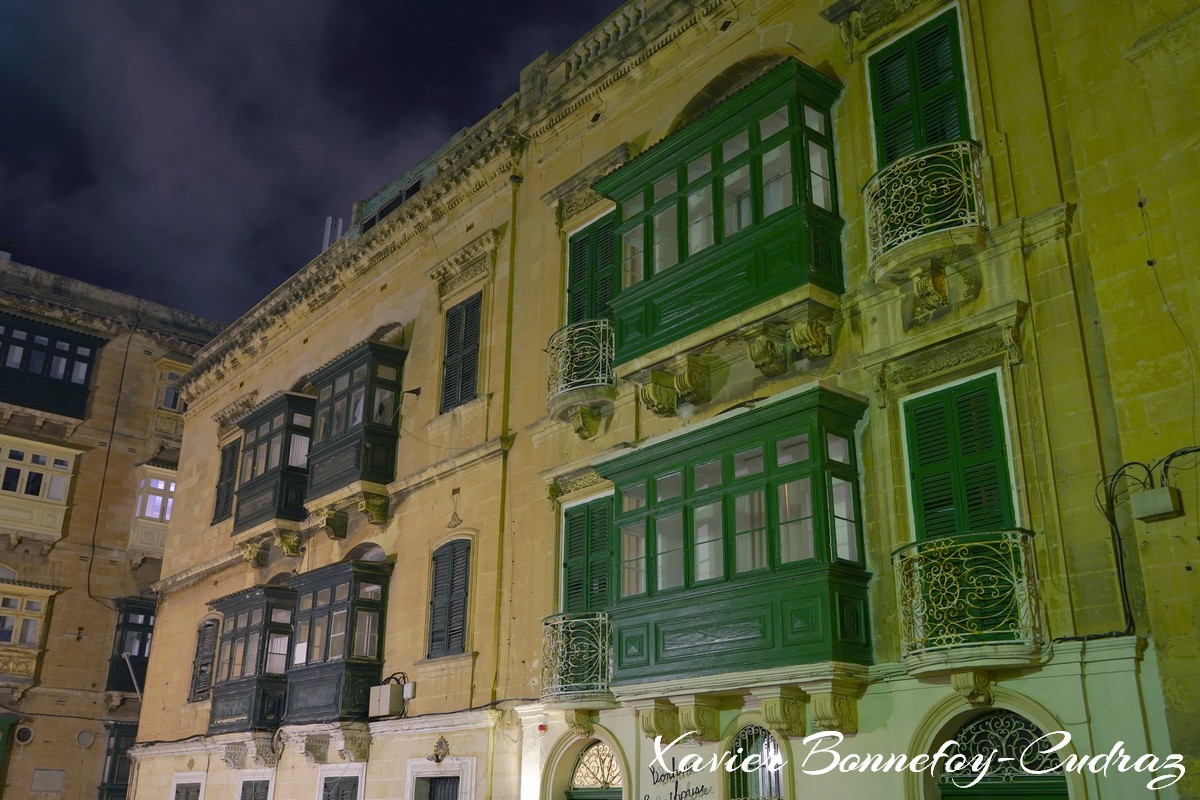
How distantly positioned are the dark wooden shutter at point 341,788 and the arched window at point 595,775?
527 centimetres

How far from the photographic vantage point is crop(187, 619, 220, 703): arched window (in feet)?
84.8

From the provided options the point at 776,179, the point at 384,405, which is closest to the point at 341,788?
the point at 384,405

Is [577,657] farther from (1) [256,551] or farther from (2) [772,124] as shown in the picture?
(1) [256,551]

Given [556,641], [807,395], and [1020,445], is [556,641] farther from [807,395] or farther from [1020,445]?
[1020,445]

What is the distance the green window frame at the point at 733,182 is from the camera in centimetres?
1344

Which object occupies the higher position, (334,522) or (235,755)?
(334,522)

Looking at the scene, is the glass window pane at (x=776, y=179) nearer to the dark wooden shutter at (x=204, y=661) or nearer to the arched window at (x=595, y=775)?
the arched window at (x=595, y=775)

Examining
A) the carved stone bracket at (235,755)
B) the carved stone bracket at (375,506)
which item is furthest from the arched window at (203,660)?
the carved stone bracket at (375,506)

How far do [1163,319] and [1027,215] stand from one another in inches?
78.2

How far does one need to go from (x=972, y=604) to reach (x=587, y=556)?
263 inches

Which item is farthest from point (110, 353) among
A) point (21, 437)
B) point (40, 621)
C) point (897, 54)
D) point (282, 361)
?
point (897, 54)

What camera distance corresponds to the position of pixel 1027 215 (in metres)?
11.4

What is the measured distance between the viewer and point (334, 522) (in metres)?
21.5

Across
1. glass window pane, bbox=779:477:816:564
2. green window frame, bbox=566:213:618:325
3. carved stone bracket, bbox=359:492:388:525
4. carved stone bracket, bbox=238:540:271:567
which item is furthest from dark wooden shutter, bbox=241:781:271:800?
glass window pane, bbox=779:477:816:564
